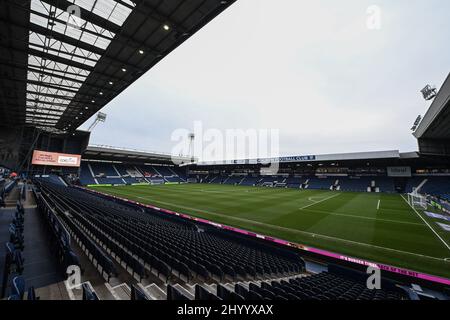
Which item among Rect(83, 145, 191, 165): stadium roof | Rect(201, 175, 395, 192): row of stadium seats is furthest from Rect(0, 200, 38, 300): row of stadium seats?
Rect(201, 175, 395, 192): row of stadium seats

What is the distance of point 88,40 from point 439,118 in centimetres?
2621

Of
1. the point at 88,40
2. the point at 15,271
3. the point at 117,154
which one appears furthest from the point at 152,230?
the point at 117,154

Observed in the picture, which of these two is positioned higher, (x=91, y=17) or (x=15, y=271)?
(x=91, y=17)

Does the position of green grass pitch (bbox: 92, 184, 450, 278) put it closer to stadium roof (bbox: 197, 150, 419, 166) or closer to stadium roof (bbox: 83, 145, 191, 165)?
stadium roof (bbox: 197, 150, 419, 166)

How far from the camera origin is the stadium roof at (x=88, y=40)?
845 cm

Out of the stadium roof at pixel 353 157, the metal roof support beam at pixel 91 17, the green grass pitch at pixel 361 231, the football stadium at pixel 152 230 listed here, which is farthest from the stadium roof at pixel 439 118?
the metal roof support beam at pixel 91 17

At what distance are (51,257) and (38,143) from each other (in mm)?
43890

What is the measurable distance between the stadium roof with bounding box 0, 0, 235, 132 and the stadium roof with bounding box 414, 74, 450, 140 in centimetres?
1520

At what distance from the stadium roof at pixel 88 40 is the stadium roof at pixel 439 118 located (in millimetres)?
15203

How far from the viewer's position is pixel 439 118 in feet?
49.0

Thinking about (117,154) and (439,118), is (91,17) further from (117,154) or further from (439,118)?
(117,154)

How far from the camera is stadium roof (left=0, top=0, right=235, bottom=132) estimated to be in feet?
27.7
